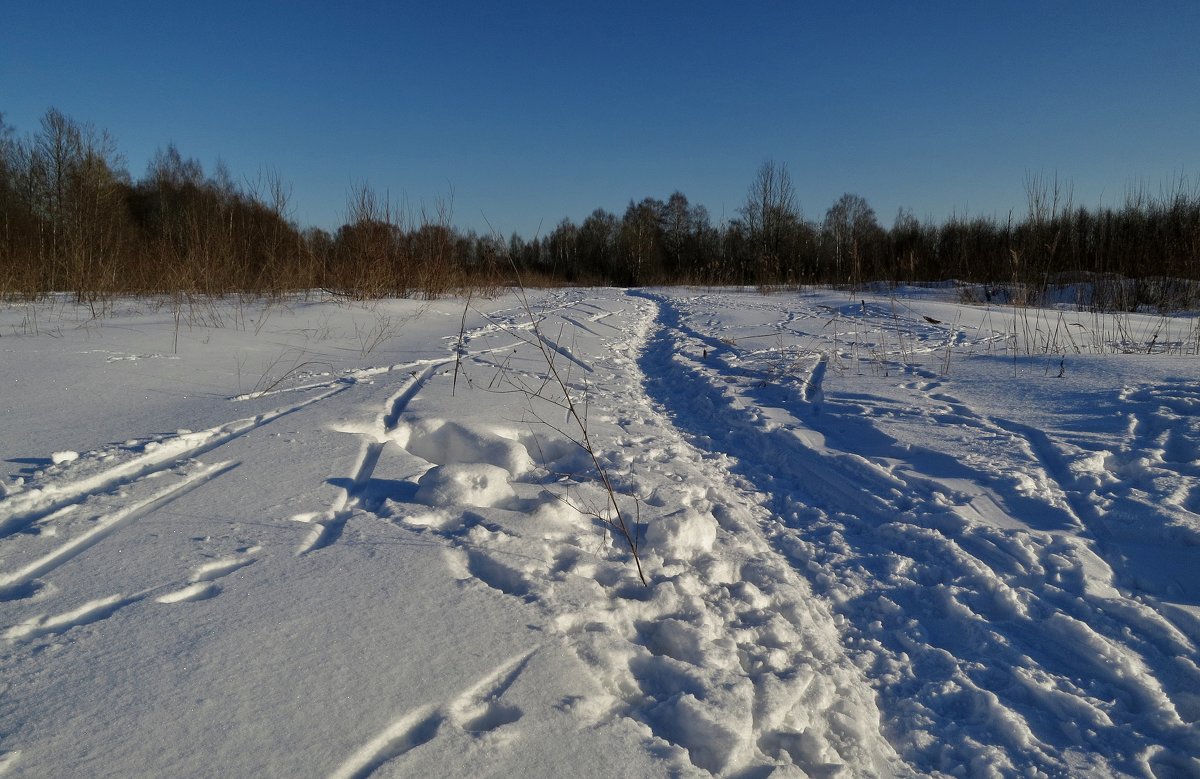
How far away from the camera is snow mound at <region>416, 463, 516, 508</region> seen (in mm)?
2176

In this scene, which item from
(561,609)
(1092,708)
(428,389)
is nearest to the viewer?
(1092,708)

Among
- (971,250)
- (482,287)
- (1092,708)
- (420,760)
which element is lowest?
(1092,708)

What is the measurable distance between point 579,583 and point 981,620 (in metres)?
1.18

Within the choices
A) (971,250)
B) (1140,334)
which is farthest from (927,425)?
(971,250)

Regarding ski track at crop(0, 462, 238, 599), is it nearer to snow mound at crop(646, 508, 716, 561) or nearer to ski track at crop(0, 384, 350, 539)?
ski track at crop(0, 384, 350, 539)

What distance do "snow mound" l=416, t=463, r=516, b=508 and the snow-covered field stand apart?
0.02 meters

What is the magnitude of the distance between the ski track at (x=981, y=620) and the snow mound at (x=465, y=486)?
108cm

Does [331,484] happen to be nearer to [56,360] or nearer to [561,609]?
[561,609]

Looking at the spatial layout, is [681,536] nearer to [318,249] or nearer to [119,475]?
[119,475]

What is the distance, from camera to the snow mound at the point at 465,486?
7.14ft

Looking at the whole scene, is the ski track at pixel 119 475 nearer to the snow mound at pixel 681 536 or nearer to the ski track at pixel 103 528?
the ski track at pixel 103 528

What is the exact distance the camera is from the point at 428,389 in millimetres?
3826

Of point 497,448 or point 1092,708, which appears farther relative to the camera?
point 497,448

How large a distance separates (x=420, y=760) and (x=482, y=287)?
11947mm
